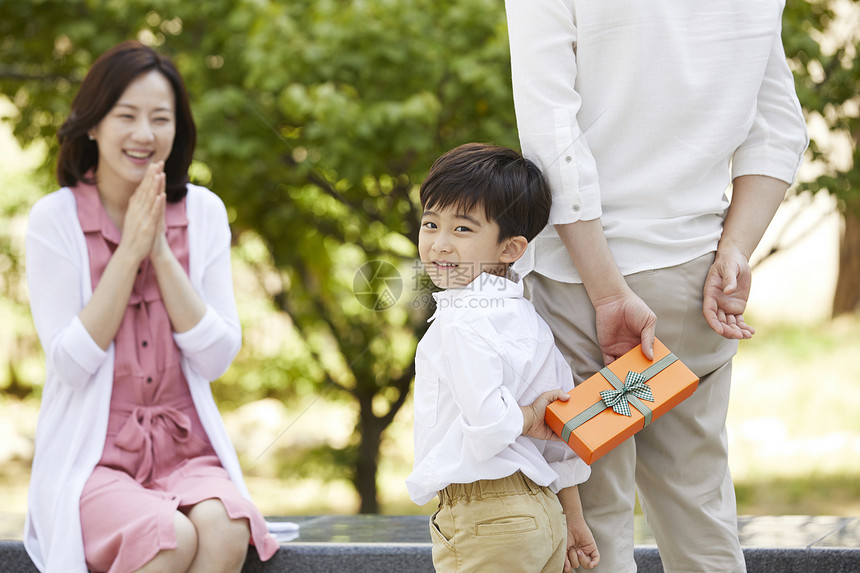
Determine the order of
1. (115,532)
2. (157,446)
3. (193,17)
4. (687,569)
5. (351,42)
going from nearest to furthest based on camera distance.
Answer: (687,569)
(115,532)
(157,446)
(351,42)
(193,17)

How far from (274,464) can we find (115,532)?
4.46 meters

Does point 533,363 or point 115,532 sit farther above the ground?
point 533,363

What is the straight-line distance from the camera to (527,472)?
151 centimetres

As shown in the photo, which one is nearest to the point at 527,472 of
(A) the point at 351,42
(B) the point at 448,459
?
(B) the point at 448,459

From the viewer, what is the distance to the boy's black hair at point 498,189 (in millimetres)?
1522

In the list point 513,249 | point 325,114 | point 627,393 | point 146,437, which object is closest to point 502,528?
point 627,393

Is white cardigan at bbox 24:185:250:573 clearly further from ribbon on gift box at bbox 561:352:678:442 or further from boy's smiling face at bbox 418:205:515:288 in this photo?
ribbon on gift box at bbox 561:352:678:442

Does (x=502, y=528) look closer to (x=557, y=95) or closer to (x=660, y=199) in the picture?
(x=660, y=199)

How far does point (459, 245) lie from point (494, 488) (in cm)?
42

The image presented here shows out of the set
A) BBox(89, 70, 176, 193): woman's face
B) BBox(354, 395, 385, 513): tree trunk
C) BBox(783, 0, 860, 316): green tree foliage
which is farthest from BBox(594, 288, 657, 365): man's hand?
BBox(354, 395, 385, 513): tree trunk

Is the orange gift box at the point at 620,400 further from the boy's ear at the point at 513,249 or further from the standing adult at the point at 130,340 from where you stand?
the standing adult at the point at 130,340

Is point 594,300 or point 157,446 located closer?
point 594,300

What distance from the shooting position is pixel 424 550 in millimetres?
2400

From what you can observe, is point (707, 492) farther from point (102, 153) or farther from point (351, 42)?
point (351, 42)
